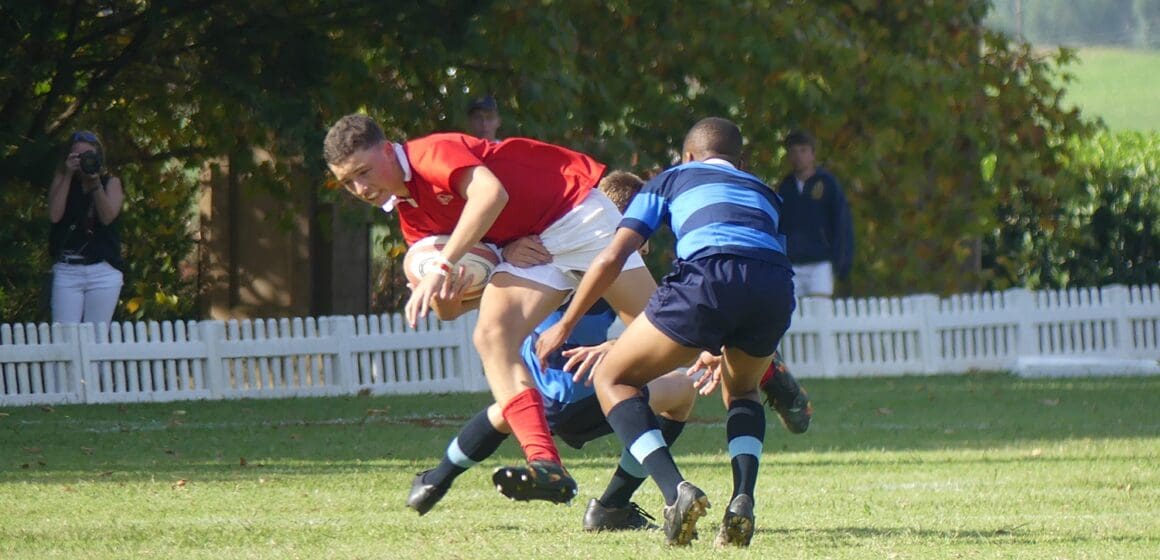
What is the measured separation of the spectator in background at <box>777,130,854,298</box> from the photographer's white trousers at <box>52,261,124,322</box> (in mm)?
4944

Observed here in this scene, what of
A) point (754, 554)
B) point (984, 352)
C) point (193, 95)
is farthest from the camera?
point (984, 352)

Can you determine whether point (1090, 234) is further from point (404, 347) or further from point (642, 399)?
point (642, 399)

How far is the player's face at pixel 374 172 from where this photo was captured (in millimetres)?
6453

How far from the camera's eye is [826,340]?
52.9 ft

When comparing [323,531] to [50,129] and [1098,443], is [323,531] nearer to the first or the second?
[1098,443]

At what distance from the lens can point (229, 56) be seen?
1322 cm

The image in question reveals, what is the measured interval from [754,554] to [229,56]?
8.20 meters

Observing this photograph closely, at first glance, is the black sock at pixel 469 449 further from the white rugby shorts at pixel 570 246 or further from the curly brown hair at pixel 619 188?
the curly brown hair at pixel 619 188

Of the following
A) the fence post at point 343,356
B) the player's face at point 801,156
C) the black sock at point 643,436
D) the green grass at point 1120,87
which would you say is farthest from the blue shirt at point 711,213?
the green grass at point 1120,87

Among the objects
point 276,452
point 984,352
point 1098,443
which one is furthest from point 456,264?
point 984,352

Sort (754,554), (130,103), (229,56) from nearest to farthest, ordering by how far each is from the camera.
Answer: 1. (754,554)
2. (229,56)
3. (130,103)

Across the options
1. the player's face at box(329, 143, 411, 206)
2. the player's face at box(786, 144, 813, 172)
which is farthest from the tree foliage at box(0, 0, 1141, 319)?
the player's face at box(329, 143, 411, 206)

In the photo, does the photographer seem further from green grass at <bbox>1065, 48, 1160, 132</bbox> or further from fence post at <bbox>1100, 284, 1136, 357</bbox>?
green grass at <bbox>1065, 48, 1160, 132</bbox>

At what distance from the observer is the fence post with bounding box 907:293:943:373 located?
53.8 ft
